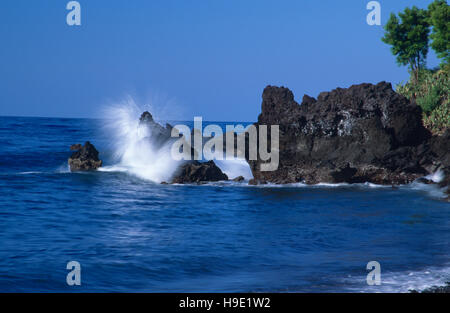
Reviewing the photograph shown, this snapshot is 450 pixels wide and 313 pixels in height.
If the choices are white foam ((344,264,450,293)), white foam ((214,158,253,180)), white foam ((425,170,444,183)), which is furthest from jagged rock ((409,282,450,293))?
white foam ((214,158,253,180))

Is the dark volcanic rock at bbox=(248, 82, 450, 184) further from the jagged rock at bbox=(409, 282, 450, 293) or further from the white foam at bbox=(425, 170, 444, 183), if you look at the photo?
the jagged rock at bbox=(409, 282, 450, 293)

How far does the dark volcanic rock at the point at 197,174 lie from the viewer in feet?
94.4

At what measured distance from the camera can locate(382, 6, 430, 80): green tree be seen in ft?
149

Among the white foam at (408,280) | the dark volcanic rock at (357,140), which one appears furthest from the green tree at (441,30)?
the white foam at (408,280)

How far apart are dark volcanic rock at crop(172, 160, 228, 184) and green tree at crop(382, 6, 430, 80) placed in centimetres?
2312

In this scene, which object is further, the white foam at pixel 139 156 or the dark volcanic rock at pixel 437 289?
the white foam at pixel 139 156

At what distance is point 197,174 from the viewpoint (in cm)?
2889

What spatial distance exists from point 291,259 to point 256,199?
1024cm

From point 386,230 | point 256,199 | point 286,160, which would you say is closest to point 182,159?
point 286,160

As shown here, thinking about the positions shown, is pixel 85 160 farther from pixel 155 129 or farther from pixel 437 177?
pixel 437 177

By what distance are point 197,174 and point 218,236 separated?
1221cm

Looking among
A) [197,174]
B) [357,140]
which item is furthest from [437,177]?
[197,174]

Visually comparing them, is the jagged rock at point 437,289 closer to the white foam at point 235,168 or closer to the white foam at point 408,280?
the white foam at point 408,280

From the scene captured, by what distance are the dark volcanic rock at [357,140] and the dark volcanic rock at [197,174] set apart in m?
2.07
